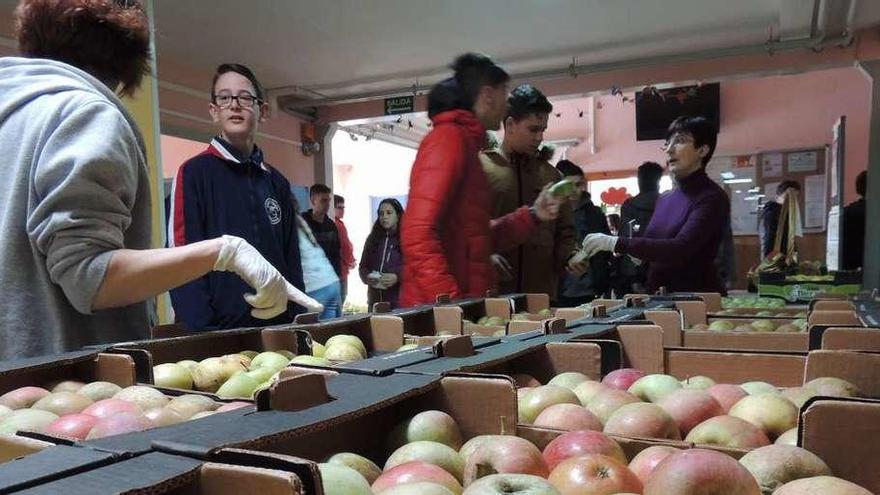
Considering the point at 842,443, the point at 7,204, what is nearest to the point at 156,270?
the point at 7,204

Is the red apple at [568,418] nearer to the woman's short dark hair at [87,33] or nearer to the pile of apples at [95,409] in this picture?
the pile of apples at [95,409]

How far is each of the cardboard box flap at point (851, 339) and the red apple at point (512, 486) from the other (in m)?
1.01

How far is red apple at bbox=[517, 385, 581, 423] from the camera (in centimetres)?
113

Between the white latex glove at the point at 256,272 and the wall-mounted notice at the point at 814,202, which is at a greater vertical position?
the wall-mounted notice at the point at 814,202

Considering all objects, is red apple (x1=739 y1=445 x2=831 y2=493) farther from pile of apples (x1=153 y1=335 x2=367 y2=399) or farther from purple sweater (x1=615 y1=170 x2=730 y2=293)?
purple sweater (x1=615 y1=170 x2=730 y2=293)

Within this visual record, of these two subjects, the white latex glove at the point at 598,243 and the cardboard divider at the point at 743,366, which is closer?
Answer: the cardboard divider at the point at 743,366

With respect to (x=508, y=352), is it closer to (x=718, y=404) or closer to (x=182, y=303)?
(x=718, y=404)

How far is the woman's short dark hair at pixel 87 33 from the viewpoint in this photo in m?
1.50

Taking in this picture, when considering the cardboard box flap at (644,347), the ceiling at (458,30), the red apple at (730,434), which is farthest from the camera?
the ceiling at (458,30)

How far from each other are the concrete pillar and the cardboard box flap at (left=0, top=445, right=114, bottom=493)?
7437mm

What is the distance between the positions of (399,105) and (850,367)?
745 cm

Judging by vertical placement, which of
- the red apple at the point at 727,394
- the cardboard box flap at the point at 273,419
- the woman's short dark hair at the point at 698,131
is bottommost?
the red apple at the point at 727,394

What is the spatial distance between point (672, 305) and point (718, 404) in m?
1.13

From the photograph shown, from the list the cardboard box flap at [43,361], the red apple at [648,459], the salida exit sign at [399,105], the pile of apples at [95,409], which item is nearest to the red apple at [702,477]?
the red apple at [648,459]
